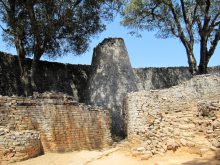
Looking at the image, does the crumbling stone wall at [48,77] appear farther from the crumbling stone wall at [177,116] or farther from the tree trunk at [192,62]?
the crumbling stone wall at [177,116]

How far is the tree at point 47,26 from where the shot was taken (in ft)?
69.4

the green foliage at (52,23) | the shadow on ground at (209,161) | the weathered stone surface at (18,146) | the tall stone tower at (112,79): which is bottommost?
the shadow on ground at (209,161)

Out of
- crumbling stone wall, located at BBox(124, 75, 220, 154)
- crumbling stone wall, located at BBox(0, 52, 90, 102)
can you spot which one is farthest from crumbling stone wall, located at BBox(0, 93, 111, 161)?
crumbling stone wall, located at BBox(0, 52, 90, 102)

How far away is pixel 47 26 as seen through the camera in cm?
2109

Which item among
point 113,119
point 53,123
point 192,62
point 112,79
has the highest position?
point 192,62

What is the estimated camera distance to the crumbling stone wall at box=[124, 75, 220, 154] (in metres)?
14.4

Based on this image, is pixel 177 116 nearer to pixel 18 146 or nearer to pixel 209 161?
pixel 209 161

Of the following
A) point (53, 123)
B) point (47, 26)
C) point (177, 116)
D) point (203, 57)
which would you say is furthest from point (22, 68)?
point (203, 57)

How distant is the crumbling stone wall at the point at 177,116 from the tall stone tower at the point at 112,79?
2.88 meters

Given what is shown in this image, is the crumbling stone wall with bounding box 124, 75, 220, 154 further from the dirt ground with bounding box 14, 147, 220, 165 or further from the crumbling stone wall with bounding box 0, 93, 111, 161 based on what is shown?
the crumbling stone wall with bounding box 0, 93, 111, 161

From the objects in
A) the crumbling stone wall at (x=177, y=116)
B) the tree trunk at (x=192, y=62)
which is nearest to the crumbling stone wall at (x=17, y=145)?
the crumbling stone wall at (x=177, y=116)

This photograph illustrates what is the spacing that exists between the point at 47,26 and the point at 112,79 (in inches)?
159

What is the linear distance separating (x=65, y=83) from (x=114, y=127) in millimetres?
5845

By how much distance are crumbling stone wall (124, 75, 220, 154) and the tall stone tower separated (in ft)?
9.45
